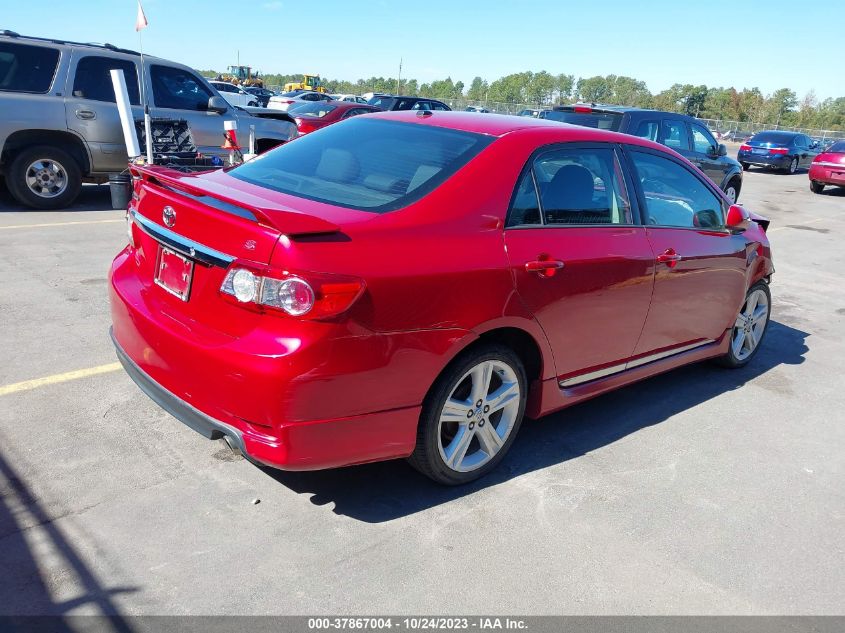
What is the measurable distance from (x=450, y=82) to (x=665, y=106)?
2914 inches

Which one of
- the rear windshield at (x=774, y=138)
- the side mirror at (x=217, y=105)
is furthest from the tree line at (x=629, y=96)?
the side mirror at (x=217, y=105)

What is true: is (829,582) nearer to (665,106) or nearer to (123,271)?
(123,271)

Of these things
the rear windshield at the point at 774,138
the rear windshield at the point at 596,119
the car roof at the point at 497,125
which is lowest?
the rear windshield at the point at 774,138

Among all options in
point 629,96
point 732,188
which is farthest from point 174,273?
point 629,96

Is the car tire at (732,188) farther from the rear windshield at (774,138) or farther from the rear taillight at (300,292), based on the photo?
the rear windshield at (774,138)

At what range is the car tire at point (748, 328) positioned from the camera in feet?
18.0

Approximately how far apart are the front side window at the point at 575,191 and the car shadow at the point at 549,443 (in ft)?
4.11

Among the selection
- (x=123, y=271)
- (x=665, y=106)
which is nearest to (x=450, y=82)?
(x=665, y=106)

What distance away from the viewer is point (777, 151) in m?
25.6

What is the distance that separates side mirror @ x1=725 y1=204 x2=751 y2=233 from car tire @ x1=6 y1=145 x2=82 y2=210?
315 inches

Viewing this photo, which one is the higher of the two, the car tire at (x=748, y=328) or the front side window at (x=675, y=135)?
the front side window at (x=675, y=135)

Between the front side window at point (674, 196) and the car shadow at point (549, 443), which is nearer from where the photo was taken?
the car shadow at point (549, 443)

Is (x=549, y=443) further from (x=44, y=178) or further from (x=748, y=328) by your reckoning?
(x=44, y=178)

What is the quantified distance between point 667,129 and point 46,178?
9.18 meters
